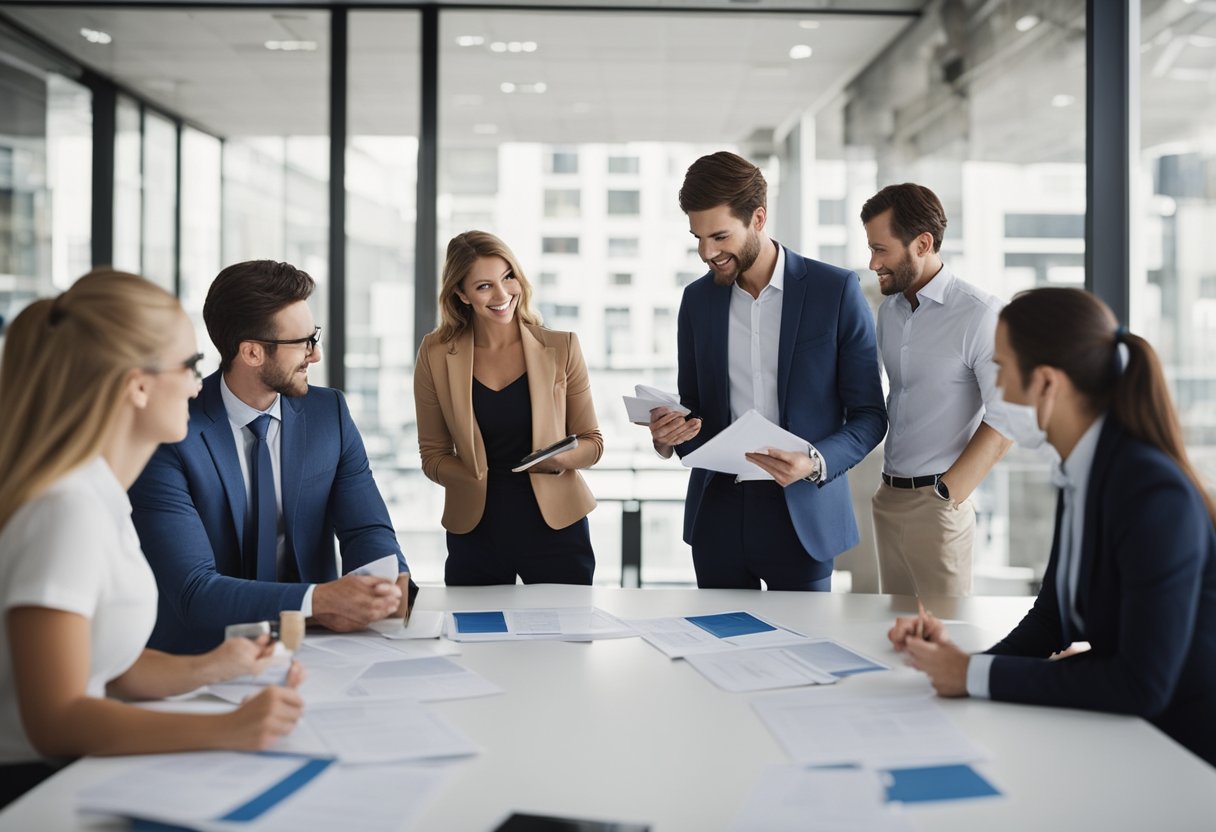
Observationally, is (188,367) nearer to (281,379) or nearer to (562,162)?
(281,379)

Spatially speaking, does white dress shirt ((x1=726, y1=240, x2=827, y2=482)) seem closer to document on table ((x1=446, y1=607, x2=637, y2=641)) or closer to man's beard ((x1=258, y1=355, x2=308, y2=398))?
document on table ((x1=446, y1=607, x2=637, y2=641))

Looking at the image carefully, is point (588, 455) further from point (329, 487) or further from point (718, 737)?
point (718, 737)

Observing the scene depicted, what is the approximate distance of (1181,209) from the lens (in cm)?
352

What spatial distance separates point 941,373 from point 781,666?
1.35m

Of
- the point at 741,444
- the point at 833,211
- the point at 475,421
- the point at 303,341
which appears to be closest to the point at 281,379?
the point at 303,341

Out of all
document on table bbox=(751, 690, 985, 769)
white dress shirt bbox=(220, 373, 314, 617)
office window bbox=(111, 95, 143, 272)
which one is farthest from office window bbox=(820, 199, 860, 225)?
document on table bbox=(751, 690, 985, 769)

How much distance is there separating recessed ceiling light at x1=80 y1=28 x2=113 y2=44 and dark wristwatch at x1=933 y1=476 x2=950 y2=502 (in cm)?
460

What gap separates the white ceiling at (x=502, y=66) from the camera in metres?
5.19

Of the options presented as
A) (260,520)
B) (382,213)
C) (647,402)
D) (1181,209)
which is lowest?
(260,520)

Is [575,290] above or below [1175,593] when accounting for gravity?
above

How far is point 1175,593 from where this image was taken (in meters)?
1.53

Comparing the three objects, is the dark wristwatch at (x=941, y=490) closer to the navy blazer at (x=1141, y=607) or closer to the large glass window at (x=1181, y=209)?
the large glass window at (x=1181, y=209)

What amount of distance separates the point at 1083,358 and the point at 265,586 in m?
1.52

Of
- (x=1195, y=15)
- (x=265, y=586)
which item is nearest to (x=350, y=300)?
(x=265, y=586)
